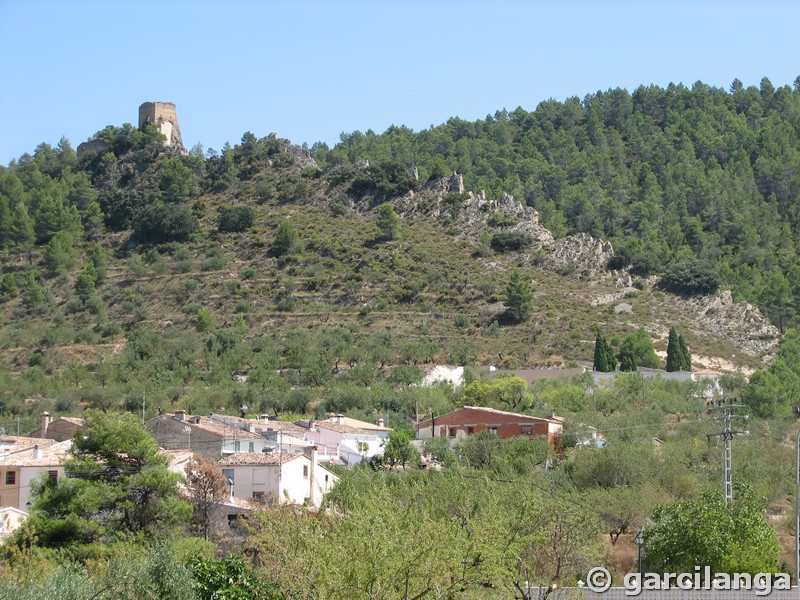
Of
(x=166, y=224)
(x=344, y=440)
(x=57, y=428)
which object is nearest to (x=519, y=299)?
(x=166, y=224)

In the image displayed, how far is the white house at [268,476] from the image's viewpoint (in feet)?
142

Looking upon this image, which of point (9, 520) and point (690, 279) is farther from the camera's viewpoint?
point (690, 279)

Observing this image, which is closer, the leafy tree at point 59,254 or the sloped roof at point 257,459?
the sloped roof at point 257,459

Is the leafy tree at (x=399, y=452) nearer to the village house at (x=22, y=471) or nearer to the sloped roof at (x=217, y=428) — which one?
the sloped roof at (x=217, y=428)

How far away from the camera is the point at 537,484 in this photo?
43.8m

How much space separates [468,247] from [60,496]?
2398 inches

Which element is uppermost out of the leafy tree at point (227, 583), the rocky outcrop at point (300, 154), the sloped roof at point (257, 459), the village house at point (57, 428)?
the rocky outcrop at point (300, 154)

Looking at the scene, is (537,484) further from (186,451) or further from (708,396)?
(708,396)

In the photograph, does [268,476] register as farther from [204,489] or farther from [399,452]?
[399,452]

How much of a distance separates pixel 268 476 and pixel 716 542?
594 inches

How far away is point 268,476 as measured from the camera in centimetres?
4338

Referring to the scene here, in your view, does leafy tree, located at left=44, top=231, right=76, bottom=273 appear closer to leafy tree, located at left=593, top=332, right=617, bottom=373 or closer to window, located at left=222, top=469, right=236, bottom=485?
leafy tree, located at left=593, top=332, right=617, bottom=373

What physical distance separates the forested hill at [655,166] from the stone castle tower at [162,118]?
12.5 meters
